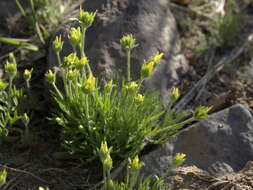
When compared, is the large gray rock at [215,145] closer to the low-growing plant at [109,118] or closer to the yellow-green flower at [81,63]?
the low-growing plant at [109,118]

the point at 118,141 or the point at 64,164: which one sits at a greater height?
the point at 118,141

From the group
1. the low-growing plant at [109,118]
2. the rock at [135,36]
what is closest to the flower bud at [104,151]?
the low-growing plant at [109,118]

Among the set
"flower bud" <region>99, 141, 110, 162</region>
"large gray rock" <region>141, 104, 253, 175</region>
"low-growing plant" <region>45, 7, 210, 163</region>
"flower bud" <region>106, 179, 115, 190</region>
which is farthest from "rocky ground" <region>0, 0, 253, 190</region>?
"flower bud" <region>99, 141, 110, 162</region>

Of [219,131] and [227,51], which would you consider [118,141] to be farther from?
[227,51]

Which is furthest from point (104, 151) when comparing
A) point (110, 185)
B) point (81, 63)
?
point (81, 63)

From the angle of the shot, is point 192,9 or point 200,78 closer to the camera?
point 200,78

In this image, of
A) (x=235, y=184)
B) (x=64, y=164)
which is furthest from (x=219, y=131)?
(x=64, y=164)

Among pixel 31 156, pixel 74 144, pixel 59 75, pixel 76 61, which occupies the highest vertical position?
pixel 76 61

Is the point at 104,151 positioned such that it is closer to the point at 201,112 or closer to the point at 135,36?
the point at 201,112

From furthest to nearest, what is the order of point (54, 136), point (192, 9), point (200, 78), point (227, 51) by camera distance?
point (192, 9), point (227, 51), point (200, 78), point (54, 136)
